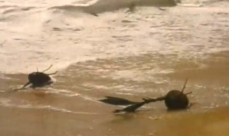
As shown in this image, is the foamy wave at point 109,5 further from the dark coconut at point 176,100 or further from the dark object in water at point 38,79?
the dark coconut at point 176,100

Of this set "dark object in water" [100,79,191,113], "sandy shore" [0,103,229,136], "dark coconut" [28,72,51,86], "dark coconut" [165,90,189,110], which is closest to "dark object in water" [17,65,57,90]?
"dark coconut" [28,72,51,86]

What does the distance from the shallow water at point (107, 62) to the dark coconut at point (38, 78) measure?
0.19 feet

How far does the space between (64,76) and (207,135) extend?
1014 millimetres

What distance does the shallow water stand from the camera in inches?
86.6

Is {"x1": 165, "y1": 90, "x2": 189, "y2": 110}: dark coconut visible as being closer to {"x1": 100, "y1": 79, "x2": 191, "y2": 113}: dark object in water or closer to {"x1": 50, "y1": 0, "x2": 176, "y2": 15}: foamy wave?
{"x1": 100, "y1": 79, "x2": 191, "y2": 113}: dark object in water

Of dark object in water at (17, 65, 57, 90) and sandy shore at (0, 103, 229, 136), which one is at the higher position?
dark object in water at (17, 65, 57, 90)

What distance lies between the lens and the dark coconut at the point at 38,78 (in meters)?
2.68

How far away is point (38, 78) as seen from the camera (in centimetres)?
269

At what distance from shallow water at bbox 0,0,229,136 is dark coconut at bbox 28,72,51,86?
0.19ft

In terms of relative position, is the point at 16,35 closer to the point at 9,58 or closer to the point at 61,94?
the point at 9,58

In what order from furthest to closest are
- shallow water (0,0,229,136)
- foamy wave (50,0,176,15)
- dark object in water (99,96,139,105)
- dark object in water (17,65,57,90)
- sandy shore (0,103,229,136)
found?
foamy wave (50,0,176,15), dark object in water (17,65,57,90), dark object in water (99,96,139,105), shallow water (0,0,229,136), sandy shore (0,103,229,136)

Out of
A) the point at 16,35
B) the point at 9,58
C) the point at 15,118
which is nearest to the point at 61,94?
the point at 15,118

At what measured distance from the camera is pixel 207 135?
2008mm

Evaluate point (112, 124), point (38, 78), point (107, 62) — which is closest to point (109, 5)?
point (107, 62)
